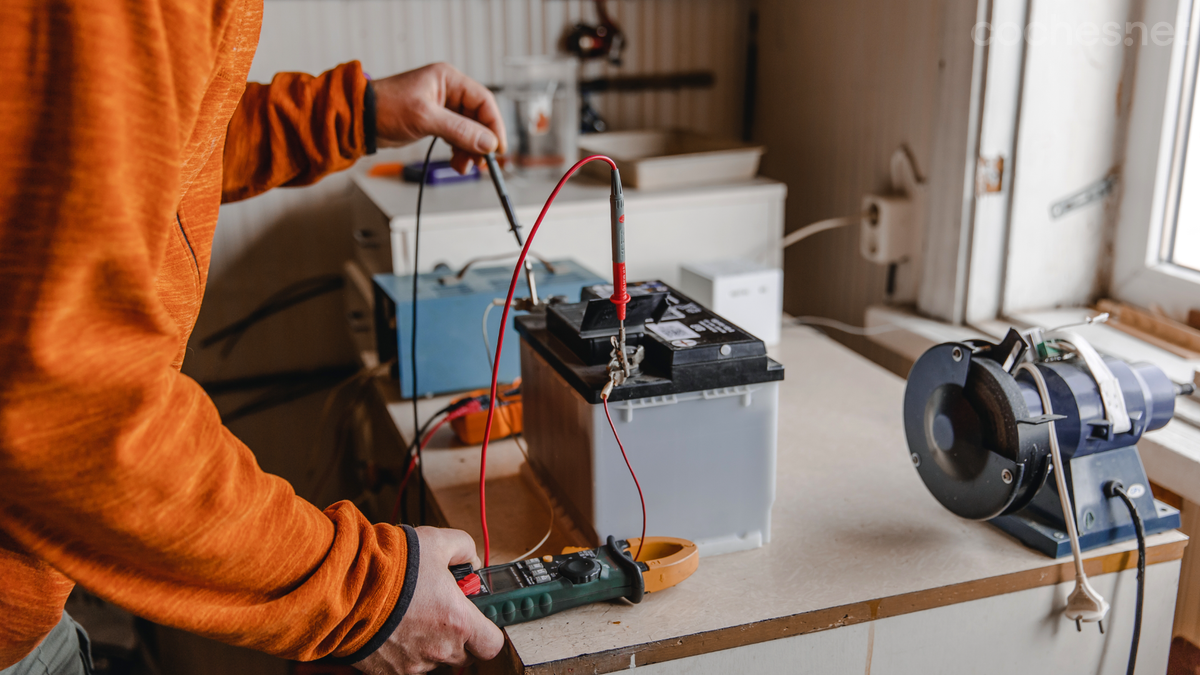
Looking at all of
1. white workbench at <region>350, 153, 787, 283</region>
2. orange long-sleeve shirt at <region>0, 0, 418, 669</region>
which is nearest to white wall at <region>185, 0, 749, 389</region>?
white workbench at <region>350, 153, 787, 283</region>

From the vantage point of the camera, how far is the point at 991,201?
1505 mm

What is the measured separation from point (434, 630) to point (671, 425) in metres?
0.29

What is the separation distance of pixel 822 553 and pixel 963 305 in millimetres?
806

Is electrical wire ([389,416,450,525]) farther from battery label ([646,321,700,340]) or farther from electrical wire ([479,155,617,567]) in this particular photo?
battery label ([646,321,700,340])

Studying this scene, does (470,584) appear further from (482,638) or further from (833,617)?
(833,617)

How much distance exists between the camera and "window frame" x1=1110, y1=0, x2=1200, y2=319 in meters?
1.38

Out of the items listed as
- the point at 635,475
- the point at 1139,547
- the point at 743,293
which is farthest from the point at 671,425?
the point at 743,293

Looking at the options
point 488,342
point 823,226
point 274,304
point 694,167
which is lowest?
point 274,304

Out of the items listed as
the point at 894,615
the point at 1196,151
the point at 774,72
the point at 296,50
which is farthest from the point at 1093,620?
the point at 296,50

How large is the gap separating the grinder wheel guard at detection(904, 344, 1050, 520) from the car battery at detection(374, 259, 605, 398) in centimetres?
55

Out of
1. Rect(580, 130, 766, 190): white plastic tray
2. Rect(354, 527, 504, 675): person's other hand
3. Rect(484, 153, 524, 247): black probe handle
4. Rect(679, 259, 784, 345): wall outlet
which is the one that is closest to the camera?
Rect(354, 527, 504, 675): person's other hand

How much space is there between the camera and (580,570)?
32.0 inches

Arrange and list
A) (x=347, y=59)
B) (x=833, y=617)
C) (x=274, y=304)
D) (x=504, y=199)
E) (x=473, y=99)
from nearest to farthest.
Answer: (x=833, y=617) → (x=504, y=199) → (x=473, y=99) → (x=347, y=59) → (x=274, y=304)

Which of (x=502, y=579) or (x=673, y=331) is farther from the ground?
(x=673, y=331)
